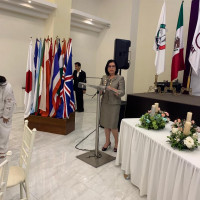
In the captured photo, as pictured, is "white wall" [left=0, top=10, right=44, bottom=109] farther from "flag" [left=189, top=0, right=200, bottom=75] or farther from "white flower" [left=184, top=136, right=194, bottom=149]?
"white flower" [left=184, top=136, right=194, bottom=149]

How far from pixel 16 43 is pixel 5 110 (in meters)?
3.43

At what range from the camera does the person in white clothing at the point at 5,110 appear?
97.1 inches

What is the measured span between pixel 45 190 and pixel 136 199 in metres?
1.00

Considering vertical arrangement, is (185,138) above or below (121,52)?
below

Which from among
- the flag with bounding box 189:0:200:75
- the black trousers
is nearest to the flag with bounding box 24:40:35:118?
the black trousers

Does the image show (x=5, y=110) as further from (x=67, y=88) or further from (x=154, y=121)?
(x=154, y=121)

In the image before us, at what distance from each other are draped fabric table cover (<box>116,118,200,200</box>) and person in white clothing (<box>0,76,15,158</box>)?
1474 millimetres

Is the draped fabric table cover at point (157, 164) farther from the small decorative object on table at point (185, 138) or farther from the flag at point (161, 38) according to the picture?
the flag at point (161, 38)

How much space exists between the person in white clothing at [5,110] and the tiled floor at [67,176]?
37 centimetres

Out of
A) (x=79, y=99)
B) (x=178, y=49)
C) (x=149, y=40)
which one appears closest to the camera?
(x=178, y=49)

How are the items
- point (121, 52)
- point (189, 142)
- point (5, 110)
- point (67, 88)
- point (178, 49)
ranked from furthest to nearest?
point (178, 49)
point (121, 52)
point (67, 88)
point (5, 110)
point (189, 142)

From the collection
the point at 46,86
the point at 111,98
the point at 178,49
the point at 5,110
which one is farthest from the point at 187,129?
the point at 178,49

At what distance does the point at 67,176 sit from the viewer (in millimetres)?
2529

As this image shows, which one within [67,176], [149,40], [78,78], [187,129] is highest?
[149,40]
